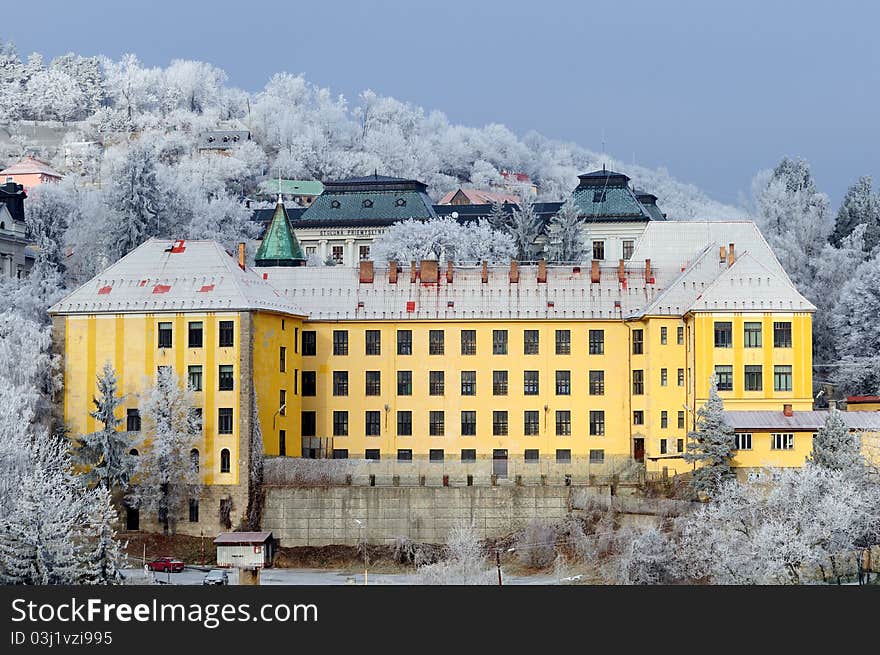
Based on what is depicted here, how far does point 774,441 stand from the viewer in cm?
8569

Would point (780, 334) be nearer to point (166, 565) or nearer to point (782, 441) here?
point (782, 441)

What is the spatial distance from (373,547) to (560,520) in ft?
26.4

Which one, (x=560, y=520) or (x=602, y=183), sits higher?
(x=602, y=183)

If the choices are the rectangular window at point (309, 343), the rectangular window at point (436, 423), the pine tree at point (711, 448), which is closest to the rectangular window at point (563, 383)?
the rectangular window at point (436, 423)

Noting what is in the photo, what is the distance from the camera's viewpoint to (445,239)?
125 metres

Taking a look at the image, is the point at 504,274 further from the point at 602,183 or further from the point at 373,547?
the point at 602,183

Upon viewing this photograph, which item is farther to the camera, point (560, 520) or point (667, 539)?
point (560, 520)

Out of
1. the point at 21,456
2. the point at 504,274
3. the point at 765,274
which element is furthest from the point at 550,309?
the point at 21,456

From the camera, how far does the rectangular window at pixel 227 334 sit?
88.8m

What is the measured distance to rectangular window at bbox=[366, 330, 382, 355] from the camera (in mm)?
96562

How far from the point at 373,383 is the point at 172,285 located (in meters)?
11.5

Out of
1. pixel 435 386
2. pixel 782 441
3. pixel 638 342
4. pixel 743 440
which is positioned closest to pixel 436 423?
pixel 435 386

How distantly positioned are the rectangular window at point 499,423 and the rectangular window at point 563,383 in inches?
112

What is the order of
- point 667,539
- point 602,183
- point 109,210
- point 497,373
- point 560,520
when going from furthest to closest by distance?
1. point 602,183
2. point 109,210
3. point 497,373
4. point 560,520
5. point 667,539
